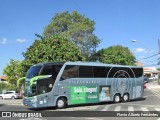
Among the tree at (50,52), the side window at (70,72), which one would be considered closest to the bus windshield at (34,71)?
the side window at (70,72)

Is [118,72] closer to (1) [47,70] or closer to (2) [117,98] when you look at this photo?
(2) [117,98]

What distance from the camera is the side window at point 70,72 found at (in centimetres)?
2600

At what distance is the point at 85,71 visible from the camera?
90.9 ft

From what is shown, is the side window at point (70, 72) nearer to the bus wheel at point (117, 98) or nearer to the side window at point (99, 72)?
the side window at point (99, 72)

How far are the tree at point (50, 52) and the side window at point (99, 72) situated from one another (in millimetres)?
15623

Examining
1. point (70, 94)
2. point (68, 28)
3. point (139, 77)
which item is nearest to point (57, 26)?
point (68, 28)

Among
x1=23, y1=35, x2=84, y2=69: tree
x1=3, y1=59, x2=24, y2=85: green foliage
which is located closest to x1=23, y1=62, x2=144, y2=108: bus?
x1=23, y1=35, x2=84, y2=69: tree

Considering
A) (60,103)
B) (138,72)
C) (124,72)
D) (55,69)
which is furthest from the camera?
(138,72)

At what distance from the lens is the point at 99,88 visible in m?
29.1

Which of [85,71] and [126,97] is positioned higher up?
[85,71]

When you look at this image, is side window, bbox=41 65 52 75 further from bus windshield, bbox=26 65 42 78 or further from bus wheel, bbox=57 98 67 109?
bus wheel, bbox=57 98 67 109

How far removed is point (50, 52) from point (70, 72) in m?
18.3

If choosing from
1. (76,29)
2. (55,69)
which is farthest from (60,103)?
(76,29)

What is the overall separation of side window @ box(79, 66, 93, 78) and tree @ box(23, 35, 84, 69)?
16.5 metres
